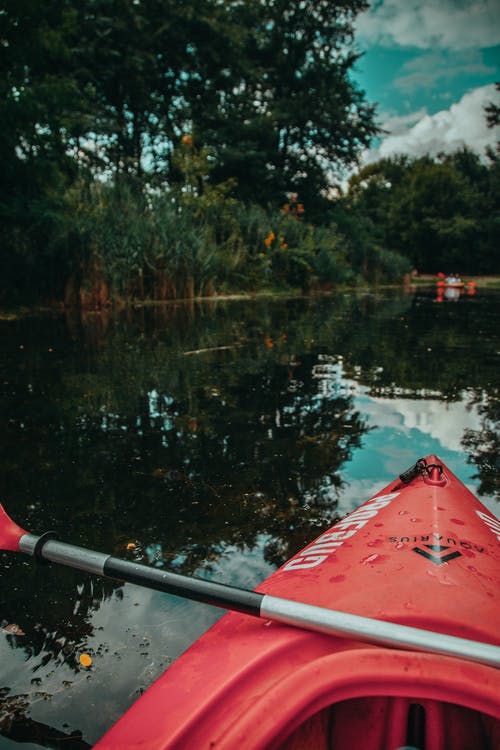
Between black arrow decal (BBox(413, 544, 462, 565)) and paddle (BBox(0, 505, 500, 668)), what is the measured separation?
0.99 ft

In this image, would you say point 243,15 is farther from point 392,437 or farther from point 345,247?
point 392,437

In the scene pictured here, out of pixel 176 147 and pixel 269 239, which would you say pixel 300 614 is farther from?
pixel 176 147

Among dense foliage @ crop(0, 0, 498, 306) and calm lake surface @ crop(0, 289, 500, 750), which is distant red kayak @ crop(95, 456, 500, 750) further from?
dense foliage @ crop(0, 0, 498, 306)

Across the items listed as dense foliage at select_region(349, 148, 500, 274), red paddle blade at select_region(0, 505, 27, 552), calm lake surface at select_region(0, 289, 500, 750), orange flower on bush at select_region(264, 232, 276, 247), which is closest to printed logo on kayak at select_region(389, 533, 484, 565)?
calm lake surface at select_region(0, 289, 500, 750)

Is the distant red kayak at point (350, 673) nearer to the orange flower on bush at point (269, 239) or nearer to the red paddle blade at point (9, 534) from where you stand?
the red paddle blade at point (9, 534)

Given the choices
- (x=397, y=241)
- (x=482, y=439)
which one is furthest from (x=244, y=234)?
(x=397, y=241)

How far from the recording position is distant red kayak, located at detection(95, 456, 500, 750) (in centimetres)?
77

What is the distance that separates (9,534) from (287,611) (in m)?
0.86

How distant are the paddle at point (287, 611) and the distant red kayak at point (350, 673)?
0.06ft

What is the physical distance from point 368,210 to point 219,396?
50484 mm

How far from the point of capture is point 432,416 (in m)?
3.45

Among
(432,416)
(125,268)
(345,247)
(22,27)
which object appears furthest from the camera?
(345,247)

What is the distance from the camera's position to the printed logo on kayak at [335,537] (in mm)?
1319

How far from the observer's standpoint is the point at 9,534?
54.2 inches
